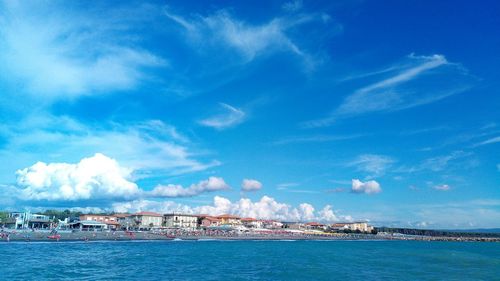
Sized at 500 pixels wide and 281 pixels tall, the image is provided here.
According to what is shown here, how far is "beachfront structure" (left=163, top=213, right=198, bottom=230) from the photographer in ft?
427

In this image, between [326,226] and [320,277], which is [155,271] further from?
[326,226]

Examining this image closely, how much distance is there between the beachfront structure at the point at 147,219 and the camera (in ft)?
403

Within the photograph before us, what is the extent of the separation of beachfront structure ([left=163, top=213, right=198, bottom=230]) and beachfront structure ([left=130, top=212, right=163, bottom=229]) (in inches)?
148

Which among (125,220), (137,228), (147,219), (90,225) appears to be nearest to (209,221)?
(147,219)

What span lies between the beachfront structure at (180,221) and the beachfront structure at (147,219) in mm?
3750

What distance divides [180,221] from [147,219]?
12541 mm

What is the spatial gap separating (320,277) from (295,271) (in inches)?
157

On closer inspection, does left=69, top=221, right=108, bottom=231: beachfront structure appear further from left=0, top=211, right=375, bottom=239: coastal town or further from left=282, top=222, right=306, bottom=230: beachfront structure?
left=282, top=222, right=306, bottom=230: beachfront structure

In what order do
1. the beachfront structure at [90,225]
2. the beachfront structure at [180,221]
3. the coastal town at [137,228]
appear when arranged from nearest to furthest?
the coastal town at [137,228]
the beachfront structure at [90,225]
the beachfront structure at [180,221]

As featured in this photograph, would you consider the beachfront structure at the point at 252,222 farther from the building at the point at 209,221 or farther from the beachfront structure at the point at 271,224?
the building at the point at 209,221

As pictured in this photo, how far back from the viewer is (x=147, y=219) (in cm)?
12431

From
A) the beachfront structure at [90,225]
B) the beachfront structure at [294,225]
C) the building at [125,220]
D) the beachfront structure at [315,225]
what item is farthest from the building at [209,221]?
the beachfront structure at [315,225]

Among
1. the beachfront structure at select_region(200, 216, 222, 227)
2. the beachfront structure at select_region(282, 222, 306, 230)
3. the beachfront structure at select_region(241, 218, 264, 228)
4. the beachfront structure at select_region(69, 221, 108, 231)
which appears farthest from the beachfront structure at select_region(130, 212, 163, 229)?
the beachfront structure at select_region(282, 222, 306, 230)

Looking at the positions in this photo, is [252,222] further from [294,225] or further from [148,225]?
[148,225]
